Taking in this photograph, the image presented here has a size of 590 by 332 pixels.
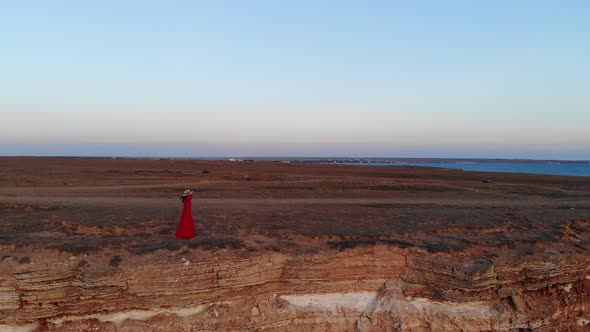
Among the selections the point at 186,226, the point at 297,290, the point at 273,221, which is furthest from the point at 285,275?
the point at 273,221

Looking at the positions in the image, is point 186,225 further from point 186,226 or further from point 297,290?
point 297,290

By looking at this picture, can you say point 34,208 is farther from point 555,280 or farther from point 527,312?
point 555,280

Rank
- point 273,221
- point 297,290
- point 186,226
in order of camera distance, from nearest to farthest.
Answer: point 297,290 → point 186,226 → point 273,221

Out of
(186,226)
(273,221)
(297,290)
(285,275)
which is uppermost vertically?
(186,226)

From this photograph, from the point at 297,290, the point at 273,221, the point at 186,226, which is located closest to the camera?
the point at 297,290

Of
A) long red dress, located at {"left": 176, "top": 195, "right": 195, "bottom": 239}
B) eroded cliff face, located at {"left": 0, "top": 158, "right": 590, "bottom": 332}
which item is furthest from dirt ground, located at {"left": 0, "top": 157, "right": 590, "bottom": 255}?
long red dress, located at {"left": 176, "top": 195, "right": 195, "bottom": 239}

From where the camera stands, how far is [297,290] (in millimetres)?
7824

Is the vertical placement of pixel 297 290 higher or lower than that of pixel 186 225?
lower

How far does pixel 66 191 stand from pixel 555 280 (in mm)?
20301

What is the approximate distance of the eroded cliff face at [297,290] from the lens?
676 centimetres

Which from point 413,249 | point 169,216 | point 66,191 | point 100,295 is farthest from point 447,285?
point 66,191

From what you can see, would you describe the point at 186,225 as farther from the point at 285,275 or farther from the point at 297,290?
the point at 297,290

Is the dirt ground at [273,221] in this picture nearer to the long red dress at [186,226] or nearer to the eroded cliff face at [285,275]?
the eroded cliff face at [285,275]

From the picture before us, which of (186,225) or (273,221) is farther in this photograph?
(273,221)
